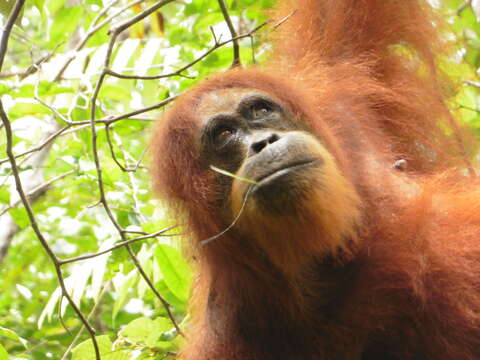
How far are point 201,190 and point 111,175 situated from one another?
0.68 metres

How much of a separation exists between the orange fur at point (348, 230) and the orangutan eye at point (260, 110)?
0.10 meters

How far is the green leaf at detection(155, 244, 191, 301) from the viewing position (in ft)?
10.1

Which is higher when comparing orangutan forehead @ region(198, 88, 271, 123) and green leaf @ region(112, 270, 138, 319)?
orangutan forehead @ region(198, 88, 271, 123)

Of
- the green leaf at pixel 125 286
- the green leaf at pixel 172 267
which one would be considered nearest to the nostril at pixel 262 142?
the green leaf at pixel 172 267

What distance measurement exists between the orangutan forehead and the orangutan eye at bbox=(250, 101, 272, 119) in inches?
2.0

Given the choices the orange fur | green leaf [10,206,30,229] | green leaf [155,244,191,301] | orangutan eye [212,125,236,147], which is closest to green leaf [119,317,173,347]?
green leaf [155,244,191,301]

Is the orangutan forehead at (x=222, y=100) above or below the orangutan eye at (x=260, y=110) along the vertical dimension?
above

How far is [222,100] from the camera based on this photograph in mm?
3156

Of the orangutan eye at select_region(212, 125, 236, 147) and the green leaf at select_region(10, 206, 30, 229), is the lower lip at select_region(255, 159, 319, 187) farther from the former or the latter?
the green leaf at select_region(10, 206, 30, 229)

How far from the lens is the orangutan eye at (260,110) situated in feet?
10.1

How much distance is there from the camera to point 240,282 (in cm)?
301

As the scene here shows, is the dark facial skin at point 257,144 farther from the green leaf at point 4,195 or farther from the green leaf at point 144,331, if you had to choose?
the green leaf at point 4,195

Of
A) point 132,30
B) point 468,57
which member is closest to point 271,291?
point 468,57

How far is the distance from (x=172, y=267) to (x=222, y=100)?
2.81 ft
